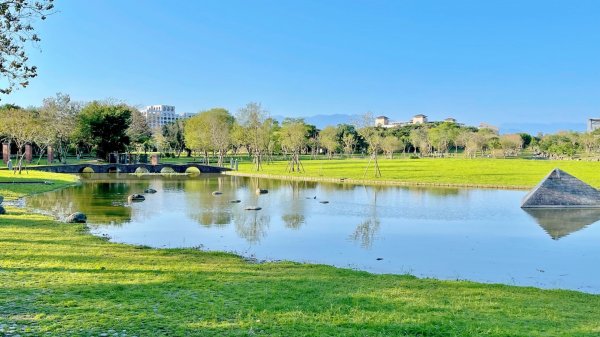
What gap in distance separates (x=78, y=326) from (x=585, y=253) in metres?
18.0

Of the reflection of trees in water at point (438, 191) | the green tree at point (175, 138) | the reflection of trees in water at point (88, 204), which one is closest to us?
the reflection of trees in water at point (88, 204)

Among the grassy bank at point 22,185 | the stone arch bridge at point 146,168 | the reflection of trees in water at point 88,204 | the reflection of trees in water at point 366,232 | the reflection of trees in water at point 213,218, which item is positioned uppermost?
the stone arch bridge at point 146,168

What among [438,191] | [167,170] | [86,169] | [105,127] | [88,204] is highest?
[105,127]

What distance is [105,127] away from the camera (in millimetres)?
82688

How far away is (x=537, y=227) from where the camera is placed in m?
24.7

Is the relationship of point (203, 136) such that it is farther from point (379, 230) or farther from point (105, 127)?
point (379, 230)

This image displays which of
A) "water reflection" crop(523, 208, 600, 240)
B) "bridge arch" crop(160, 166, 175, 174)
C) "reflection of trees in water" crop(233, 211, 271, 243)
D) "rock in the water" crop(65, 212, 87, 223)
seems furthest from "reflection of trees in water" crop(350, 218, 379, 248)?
"bridge arch" crop(160, 166, 175, 174)

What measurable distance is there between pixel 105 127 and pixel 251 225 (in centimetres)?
6714

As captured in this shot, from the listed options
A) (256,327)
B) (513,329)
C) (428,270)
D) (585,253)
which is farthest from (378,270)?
(585,253)

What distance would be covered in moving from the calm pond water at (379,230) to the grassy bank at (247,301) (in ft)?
10.9

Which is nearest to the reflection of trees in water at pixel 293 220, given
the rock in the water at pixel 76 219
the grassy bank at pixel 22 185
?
the rock in the water at pixel 76 219

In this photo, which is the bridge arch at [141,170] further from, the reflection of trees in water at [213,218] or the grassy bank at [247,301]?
the grassy bank at [247,301]

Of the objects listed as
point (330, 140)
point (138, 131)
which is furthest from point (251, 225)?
point (330, 140)

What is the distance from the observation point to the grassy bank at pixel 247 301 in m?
7.55
